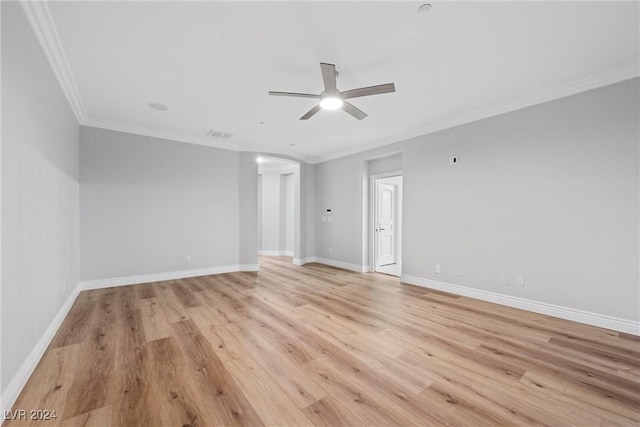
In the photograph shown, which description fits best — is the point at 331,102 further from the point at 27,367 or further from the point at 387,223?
the point at 387,223

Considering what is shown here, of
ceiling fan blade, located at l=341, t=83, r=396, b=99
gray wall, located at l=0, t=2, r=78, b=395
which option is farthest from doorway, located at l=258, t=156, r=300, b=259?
ceiling fan blade, located at l=341, t=83, r=396, b=99

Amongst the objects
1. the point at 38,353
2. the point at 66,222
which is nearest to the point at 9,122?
the point at 38,353

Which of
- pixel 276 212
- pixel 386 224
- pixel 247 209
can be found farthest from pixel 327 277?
pixel 276 212

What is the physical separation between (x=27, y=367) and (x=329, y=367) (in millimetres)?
2263

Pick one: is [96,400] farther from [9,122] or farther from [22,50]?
[22,50]

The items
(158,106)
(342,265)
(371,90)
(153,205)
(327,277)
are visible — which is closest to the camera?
(371,90)

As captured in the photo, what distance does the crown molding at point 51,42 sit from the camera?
6.30 ft

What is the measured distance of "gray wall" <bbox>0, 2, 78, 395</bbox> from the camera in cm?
166

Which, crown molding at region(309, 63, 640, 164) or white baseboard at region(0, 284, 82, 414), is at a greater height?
crown molding at region(309, 63, 640, 164)

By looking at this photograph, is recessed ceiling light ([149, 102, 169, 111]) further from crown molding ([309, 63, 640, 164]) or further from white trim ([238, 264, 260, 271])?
crown molding ([309, 63, 640, 164])

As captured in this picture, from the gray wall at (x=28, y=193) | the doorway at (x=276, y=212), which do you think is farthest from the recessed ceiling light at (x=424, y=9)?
the doorway at (x=276, y=212)

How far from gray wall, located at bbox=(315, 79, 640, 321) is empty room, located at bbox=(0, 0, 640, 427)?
0.07 ft

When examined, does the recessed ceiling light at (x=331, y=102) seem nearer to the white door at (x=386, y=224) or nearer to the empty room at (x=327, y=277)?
the empty room at (x=327, y=277)

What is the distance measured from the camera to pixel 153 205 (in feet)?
15.6
